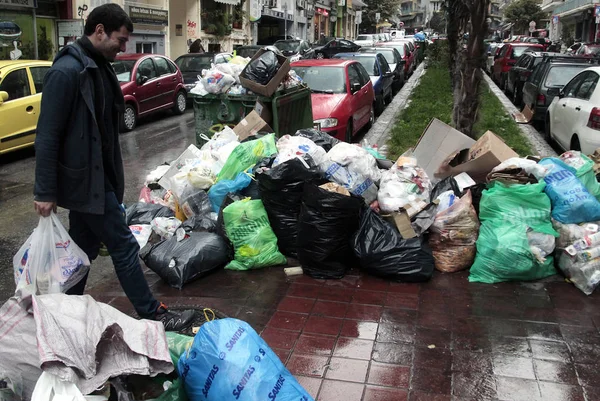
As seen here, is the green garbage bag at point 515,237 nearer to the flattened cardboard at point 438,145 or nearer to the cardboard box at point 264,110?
the flattened cardboard at point 438,145

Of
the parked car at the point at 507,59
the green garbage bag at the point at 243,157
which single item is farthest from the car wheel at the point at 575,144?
the parked car at the point at 507,59

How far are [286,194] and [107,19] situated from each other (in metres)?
2.10

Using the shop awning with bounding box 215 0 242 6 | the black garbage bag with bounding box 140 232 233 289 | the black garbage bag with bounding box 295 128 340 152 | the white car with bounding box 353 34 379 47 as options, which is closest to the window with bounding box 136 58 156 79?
the black garbage bag with bounding box 295 128 340 152

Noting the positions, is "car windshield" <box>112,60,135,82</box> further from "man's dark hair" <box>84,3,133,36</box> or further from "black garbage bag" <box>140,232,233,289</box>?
"man's dark hair" <box>84,3,133,36</box>

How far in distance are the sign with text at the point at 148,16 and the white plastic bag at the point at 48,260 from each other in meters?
19.5

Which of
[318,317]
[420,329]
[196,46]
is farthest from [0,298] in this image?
[196,46]

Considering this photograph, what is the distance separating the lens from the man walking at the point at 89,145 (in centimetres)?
306

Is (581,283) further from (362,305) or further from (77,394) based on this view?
(77,394)

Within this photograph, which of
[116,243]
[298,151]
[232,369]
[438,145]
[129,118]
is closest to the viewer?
[232,369]

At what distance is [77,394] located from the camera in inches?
84.4

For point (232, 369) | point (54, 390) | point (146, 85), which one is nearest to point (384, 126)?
point (146, 85)

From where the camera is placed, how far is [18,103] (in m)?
9.32

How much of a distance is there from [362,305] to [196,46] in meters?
20.6

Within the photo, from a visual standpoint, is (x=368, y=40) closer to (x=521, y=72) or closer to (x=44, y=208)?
(x=521, y=72)
